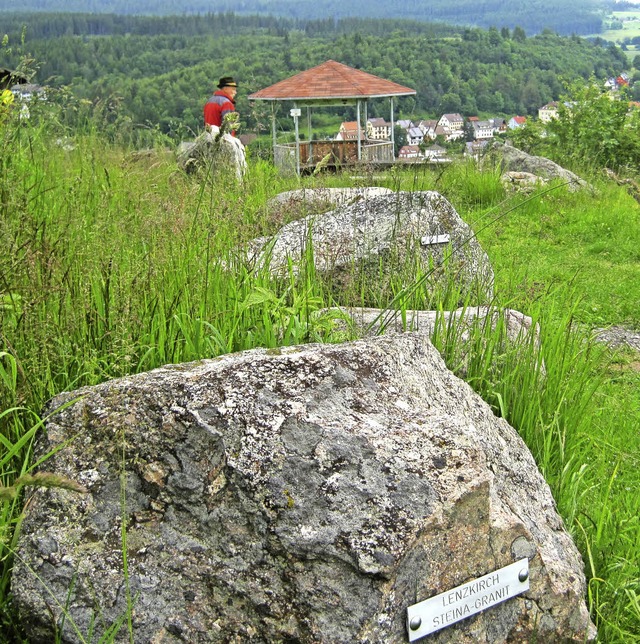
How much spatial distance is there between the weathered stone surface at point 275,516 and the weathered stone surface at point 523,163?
10.3 m

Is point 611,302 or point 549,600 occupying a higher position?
point 549,600

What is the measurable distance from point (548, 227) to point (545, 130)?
8.80m

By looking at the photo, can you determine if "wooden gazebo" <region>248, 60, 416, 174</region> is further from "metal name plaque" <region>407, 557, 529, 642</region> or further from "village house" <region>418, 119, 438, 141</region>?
"metal name plaque" <region>407, 557, 529, 642</region>

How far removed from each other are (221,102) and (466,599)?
1180cm

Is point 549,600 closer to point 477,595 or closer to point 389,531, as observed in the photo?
point 477,595

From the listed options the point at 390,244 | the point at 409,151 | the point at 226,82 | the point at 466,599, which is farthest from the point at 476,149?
the point at 466,599

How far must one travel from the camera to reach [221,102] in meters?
12.9

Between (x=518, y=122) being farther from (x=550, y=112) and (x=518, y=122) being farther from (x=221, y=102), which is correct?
(x=221, y=102)

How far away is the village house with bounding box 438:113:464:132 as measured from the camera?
529cm

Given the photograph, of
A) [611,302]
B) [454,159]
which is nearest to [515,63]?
[454,159]

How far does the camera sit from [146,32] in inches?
5049

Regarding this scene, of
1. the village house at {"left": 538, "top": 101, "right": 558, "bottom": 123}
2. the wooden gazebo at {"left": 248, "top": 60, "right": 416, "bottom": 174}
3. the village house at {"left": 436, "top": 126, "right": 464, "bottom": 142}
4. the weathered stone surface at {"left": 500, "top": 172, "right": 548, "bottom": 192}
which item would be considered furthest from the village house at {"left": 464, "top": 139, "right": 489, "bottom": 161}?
the village house at {"left": 436, "top": 126, "right": 464, "bottom": 142}

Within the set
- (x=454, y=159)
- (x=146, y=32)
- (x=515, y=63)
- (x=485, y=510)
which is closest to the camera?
(x=485, y=510)

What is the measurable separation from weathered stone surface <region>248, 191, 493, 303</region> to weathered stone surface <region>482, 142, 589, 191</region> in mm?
7045
